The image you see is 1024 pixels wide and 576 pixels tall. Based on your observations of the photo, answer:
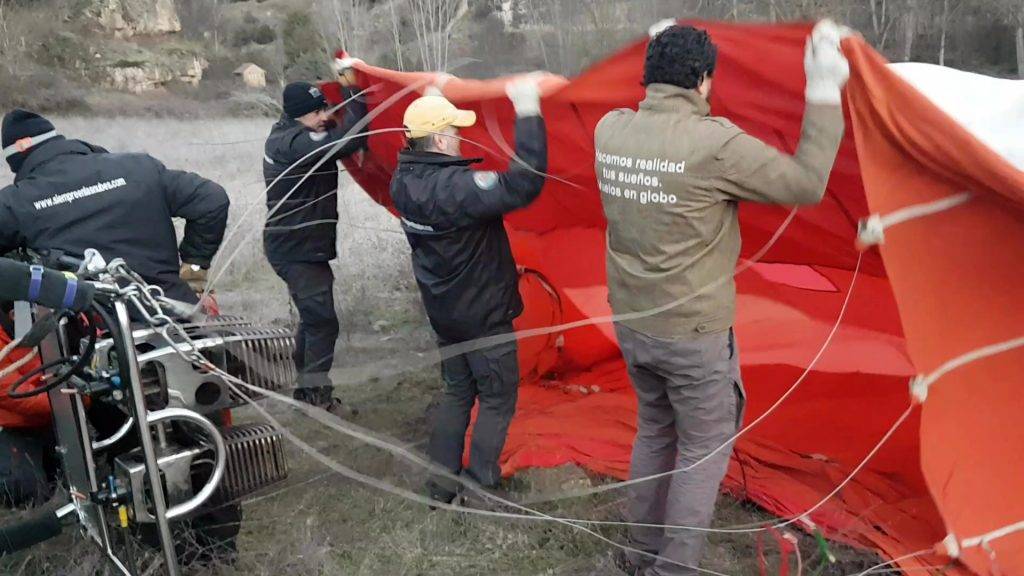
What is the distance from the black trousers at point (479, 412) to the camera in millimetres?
3016

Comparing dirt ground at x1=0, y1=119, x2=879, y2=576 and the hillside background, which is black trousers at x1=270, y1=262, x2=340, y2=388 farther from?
the hillside background

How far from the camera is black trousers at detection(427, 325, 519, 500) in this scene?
302 centimetres

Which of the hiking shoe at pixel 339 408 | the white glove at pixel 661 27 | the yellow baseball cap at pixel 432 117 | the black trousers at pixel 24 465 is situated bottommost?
the hiking shoe at pixel 339 408

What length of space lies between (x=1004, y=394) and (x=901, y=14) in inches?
713

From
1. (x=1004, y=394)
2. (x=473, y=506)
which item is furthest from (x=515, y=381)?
(x=1004, y=394)

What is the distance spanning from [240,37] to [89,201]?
20190 millimetres

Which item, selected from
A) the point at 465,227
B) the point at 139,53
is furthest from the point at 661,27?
the point at 139,53

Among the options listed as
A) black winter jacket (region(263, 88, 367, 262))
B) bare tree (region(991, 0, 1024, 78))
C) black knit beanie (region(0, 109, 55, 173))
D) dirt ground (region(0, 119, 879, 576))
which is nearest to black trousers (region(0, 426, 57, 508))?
dirt ground (region(0, 119, 879, 576))

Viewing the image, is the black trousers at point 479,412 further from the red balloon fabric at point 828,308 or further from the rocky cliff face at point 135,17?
the rocky cliff face at point 135,17

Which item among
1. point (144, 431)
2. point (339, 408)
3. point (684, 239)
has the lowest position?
point (339, 408)

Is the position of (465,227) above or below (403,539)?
above

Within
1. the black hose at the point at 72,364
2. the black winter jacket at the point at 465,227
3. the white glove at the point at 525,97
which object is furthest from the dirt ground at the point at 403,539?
the white glove at the point at 525,97

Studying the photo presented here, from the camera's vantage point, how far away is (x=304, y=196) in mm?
3871

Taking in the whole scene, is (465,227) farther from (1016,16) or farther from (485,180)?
(1016,16)
